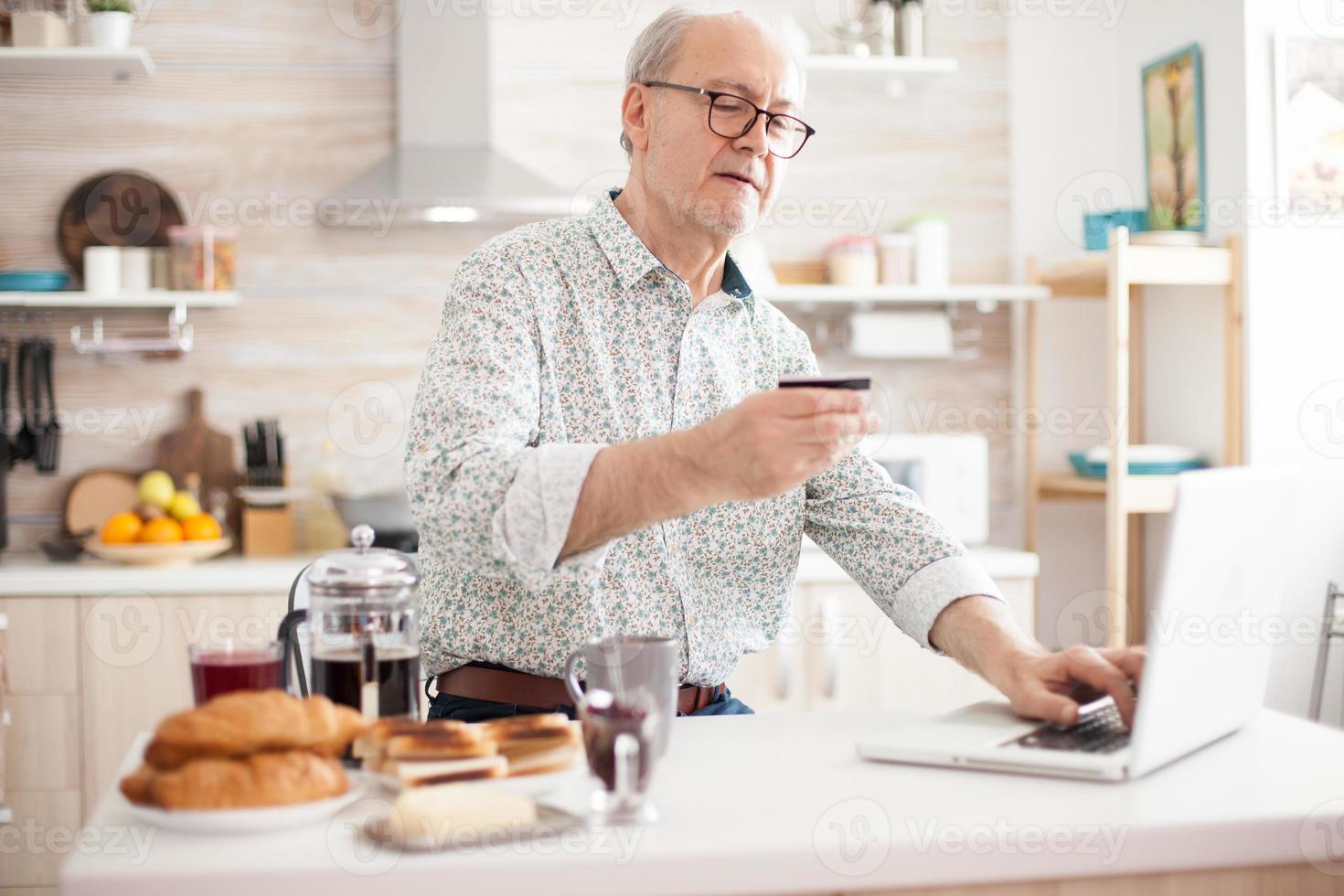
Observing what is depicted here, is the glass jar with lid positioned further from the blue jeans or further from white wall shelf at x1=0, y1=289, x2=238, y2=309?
white wall shelf at x1=0, y1=289, x2=238, y2=309

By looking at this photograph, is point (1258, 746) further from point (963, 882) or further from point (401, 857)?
point (401, 857)

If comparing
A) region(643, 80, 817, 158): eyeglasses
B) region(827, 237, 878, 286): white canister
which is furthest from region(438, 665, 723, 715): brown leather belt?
region(827, 237, 878, 286): white canister

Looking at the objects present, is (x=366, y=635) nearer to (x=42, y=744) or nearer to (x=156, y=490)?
(x=42, y=744)

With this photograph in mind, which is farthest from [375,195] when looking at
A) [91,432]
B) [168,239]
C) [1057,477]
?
[1057,477]

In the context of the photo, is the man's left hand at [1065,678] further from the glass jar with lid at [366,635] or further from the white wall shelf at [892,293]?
the white wall shelf at [892,293]

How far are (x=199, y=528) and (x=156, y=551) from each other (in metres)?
0.13

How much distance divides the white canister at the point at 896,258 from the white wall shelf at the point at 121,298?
5.51 ft

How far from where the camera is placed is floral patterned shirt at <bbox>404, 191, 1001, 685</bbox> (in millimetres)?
1377

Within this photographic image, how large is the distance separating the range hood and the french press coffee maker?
211 centimetres

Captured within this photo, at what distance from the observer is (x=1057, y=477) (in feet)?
11.7

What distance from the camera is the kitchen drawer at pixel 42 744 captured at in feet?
8.98

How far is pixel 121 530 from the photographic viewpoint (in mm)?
2908

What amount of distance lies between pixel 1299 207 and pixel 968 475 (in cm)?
100

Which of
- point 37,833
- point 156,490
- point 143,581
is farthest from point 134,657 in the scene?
point 156,490
